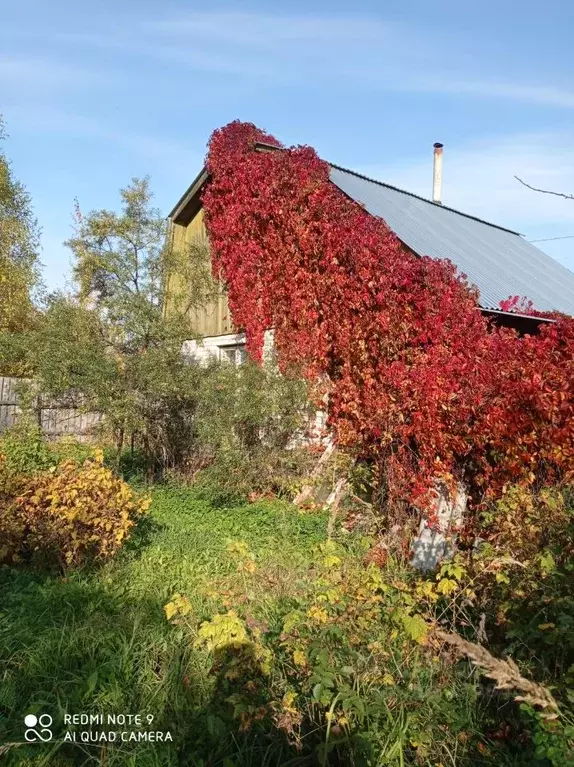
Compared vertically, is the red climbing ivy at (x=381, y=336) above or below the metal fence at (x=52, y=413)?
above

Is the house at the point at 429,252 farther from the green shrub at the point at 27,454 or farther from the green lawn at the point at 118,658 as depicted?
the green lawn at the point at 118,658

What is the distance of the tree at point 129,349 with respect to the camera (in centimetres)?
930

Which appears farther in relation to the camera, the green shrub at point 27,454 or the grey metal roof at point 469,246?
the grey metal roof at point 469,246

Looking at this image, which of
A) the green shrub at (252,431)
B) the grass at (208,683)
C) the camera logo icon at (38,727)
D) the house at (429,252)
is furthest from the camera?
the house at (429,252)

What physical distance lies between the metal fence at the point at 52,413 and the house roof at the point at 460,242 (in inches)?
196

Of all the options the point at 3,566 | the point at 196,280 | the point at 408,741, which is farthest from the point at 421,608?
the point at 196,280

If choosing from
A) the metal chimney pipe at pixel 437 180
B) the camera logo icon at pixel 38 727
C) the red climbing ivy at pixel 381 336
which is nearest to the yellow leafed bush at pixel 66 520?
the camera logo icon at pixel 38 727

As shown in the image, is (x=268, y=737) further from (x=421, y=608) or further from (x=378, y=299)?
(x=378, y=299)

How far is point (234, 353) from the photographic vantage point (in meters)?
11.9

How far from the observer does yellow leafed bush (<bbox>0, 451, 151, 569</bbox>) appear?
533cm

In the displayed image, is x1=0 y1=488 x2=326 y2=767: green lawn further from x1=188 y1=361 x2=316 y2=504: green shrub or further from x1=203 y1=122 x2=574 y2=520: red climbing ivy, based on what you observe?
x1=188 y1=361 x2=316 y2=504: green shrub

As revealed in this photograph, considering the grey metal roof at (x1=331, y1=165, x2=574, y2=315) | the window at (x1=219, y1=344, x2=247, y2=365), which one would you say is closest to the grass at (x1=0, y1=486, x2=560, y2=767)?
the grey metal roof at (x1=331, y1=165, x2=574, y2=315)

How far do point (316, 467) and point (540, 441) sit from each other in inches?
164

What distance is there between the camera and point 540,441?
5180mm
